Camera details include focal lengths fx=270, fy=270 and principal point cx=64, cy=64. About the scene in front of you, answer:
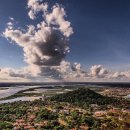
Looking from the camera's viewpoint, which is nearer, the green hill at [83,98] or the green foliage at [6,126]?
the green foliage at [6,126]

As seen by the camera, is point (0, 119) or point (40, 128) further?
point (0, 119)

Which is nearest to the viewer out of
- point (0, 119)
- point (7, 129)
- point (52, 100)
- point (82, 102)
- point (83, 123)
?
point (7, 129)

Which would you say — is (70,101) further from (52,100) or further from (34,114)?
(34,114)

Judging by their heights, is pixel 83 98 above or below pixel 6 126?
above

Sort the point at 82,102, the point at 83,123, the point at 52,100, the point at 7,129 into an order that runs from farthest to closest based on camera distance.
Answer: the point at 52,100 → the point at 82,102 → the point at 83,123 → the point at 7,129

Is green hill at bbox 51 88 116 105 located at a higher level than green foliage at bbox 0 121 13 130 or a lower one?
higher

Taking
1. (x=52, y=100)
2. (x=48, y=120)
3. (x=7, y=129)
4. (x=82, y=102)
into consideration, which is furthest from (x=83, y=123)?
(x=52, y=100)

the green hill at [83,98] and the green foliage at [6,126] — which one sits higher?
the green hill at [83,98]

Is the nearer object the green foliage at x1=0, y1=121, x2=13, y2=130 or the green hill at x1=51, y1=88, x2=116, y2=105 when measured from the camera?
the green foliage at x1=0, y1=121, x2=13, y2=130

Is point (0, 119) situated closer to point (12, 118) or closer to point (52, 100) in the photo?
point (12, 118)

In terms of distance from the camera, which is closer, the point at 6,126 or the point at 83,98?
the point at 6,126
